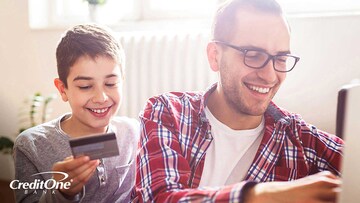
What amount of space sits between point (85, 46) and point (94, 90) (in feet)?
0.31

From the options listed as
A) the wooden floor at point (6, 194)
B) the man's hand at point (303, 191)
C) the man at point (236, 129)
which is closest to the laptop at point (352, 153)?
the man's hand at point (303, 191)

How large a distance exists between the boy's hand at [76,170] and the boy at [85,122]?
0.25 feet

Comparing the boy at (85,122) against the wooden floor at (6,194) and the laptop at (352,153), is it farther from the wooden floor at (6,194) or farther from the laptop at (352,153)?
the laptop at (352,153)

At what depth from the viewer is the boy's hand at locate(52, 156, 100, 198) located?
67cm

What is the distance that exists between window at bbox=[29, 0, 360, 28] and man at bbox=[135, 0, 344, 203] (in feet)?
2.05

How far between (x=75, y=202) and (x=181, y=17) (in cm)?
87

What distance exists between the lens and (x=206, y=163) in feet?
2.69

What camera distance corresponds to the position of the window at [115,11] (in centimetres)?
147

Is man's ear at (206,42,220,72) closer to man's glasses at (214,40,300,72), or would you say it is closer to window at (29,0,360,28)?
man's glasses at (214,40,300,72)

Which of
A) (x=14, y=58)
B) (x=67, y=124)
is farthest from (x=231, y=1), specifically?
(x=14, y=58)

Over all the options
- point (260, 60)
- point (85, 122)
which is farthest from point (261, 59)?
point (85, 122)

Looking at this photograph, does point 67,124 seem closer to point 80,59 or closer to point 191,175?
point 80,59

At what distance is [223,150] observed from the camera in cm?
83

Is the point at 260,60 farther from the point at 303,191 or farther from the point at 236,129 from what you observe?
the point at 303,191
